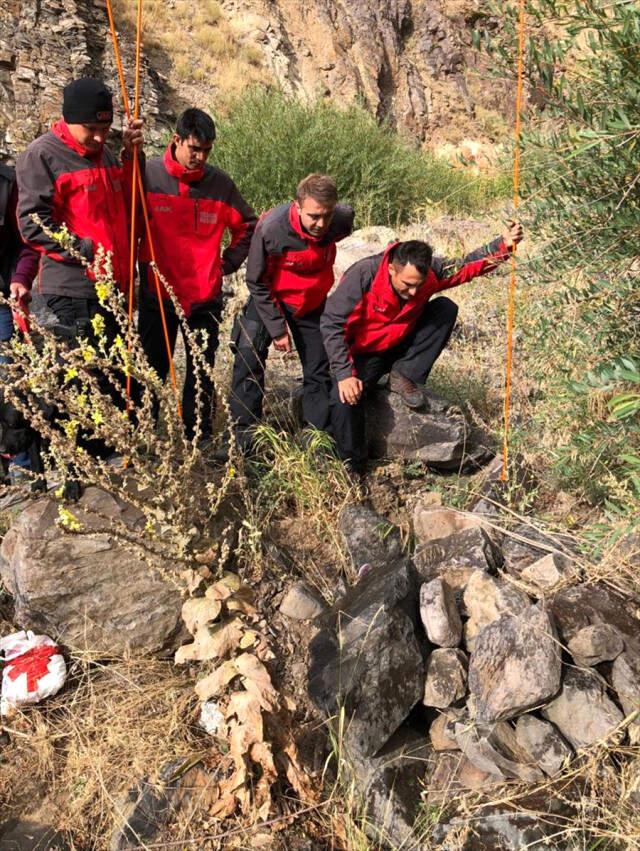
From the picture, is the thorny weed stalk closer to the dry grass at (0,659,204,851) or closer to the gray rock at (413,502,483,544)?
the dry grass at (0,659,204,851)

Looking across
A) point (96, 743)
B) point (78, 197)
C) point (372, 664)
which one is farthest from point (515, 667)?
point (78, 197)

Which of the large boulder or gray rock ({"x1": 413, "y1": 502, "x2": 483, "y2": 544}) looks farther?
gray rock ({"x1": 413, "y1": 502, "x2": 483, "y2": 544})

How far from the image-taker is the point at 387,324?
12.1 feet

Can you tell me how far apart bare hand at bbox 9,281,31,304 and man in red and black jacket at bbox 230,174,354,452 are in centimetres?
114

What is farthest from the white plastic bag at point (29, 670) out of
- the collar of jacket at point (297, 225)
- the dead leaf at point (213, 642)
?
the collar of jacket at point (297, 225)

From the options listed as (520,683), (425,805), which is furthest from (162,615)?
(520,683)

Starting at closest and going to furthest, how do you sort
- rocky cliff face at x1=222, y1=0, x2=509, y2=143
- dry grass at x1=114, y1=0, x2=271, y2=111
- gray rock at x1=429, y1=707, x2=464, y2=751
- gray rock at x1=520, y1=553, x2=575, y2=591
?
gray rock at x1=429, y1=707, x2=464, y2=751 < gray rock at x1=520, y1=553, x2=575, y2=591 < dry grass at x1=114, y1=0, x2=271, y2=111 < rocky cliff face at x1=222, y1=0, x2=509, y2=143

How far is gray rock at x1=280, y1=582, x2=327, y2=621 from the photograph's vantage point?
2879 mm

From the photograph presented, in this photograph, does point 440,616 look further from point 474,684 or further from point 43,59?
point 43,59

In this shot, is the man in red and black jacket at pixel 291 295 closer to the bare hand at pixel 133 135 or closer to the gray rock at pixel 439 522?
the bare hand at pixel 133 135

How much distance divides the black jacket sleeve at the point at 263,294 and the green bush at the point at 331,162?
6.03 meters

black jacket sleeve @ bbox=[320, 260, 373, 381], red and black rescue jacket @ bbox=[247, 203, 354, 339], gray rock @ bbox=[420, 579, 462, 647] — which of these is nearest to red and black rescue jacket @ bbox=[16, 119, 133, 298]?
red and black rescue jacket @ bbox=[247, 203, 354, 339]

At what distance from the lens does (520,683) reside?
221cm

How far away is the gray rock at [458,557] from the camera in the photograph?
8.97ft
